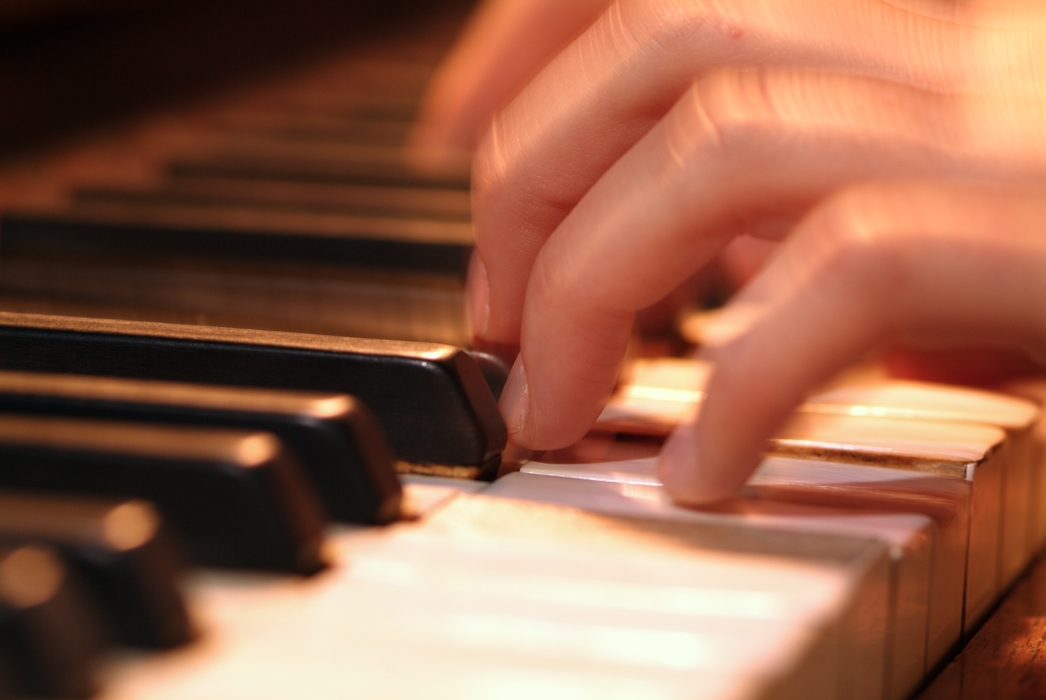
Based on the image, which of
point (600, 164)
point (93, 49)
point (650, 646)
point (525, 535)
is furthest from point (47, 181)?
point (650, 646)

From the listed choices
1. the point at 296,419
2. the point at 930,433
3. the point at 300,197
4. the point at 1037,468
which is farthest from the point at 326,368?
the point at 300,197

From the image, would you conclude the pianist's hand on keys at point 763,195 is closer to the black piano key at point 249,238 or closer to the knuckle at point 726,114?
the knuckle at point 726,114

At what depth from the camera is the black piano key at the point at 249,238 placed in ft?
3.27

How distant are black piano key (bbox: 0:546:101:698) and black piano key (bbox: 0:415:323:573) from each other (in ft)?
0.24

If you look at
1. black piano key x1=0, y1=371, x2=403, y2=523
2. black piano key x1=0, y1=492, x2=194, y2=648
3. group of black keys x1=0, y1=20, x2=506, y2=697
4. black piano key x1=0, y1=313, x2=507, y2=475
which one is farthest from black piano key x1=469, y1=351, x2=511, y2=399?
black piano key x1=0, y1=492, x2=194, y2=648

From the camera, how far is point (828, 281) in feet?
1.55

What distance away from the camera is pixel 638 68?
67 cm

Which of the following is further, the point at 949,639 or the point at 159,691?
the point at 949,639

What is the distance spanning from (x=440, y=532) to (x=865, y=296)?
0.20m

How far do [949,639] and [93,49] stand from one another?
1.27 meters

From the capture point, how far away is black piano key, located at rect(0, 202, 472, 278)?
1.00 metres

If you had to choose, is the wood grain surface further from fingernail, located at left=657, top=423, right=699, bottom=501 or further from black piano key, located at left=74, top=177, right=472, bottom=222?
black piano key, located at left=74, top=177, right=472, bottom=222

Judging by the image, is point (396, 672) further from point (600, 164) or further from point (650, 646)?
point (600, 164)

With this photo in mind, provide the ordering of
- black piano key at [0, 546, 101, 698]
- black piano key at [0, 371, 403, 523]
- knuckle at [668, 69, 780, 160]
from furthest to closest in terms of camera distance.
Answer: knuckle at [668, 69, 780, 160] → black piano key at [0, 371, 403, 523] → black piano key at [0, 546, 101, 698]
